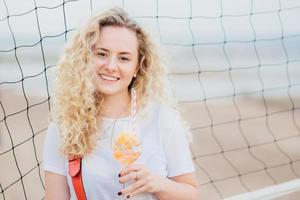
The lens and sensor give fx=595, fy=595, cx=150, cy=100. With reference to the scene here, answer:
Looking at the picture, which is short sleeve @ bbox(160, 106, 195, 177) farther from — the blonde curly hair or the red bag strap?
the red bag strap

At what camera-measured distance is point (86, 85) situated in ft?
5.64

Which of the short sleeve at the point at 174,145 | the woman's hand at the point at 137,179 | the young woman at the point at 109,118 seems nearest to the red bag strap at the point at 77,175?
the young woman at the point at 109,118

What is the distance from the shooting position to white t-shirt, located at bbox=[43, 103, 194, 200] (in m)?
1.69

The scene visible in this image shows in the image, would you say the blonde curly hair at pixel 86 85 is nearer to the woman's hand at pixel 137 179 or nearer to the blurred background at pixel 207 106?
the blurred background at pixel 207 106

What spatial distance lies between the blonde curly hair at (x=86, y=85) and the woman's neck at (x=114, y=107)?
0.06 ft

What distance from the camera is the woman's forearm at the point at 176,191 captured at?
1672mm

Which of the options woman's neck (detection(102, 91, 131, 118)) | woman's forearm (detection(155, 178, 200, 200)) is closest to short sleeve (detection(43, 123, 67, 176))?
woman's neck (detection(102, 91, 131, 118))

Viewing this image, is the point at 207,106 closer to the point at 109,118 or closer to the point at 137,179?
the point at 109,118

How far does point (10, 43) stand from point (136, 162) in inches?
366

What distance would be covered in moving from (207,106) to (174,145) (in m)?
4.62

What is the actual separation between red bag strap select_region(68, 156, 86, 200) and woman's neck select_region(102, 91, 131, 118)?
0.54 ft

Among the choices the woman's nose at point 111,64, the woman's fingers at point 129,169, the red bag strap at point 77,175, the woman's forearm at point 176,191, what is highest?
the woman's nose at point 111,64

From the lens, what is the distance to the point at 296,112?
5980 millimetres

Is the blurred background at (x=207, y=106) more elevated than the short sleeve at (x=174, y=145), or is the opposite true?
the short sleeve at (x=174, y=145)
